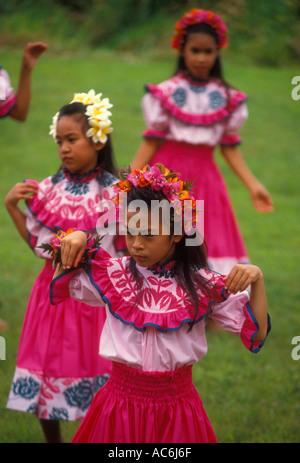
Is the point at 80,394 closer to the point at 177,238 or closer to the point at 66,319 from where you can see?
the point at 66,319

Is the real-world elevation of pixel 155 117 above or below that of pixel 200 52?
below

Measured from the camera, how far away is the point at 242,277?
2.04m

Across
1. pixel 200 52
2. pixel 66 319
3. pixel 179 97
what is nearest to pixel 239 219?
pixel 179 97

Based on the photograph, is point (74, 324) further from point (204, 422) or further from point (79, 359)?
point (204, 422)

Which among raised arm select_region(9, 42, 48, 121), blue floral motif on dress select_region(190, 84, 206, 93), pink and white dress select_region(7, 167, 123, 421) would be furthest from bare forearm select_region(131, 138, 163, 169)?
pink and white dress select_region(7, 167, 123, 421)

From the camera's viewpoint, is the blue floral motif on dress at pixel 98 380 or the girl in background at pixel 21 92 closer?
the blue floral motif on dress at pixel 98 380

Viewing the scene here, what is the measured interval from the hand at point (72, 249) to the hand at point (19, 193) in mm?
792

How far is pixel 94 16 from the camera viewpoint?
Result: 13.2 meters

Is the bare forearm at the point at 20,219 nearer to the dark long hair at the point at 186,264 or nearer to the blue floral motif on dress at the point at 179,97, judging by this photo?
the dark long hair at the point at 186,264

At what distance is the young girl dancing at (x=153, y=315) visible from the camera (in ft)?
7.14

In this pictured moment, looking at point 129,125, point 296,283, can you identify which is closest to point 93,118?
point 296,283

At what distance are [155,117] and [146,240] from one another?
215 cm

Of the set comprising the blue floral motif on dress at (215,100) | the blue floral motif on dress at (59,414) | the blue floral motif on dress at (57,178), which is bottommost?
the blue floral motif on dress at (59,414)

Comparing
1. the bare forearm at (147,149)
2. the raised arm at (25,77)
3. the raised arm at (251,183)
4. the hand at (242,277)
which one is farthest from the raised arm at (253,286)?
the bare forearm at (147,149)
